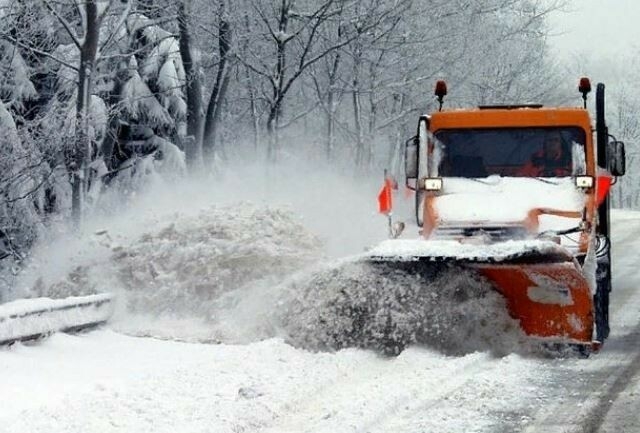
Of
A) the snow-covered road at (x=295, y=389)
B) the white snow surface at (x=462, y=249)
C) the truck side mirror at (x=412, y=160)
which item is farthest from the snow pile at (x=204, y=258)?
the white snow surface at (x=462, y=249)

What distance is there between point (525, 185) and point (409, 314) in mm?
2234

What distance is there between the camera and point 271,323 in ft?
30.3

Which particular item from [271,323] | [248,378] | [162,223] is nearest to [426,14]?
[162,223]

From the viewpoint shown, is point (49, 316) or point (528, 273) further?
point (49, 316)

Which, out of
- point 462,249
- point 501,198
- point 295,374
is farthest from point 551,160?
point 295,374

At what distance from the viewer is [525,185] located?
10.2m

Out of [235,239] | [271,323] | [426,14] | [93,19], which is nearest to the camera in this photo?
[271,323]

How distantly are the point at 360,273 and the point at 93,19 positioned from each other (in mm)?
7374

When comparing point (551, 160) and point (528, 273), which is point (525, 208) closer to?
point (551, 160)

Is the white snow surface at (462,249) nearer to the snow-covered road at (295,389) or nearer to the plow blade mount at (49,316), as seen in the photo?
the snow-covered road at (295,389)

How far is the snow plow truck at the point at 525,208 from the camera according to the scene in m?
8.43

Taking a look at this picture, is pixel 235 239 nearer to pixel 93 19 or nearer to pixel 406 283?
pixel 406 283

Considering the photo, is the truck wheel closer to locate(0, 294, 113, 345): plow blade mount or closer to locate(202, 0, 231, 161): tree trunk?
locate(0, 294, 113, 345): plow blade mount

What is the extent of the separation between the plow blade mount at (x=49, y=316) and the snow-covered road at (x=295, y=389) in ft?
0.38
